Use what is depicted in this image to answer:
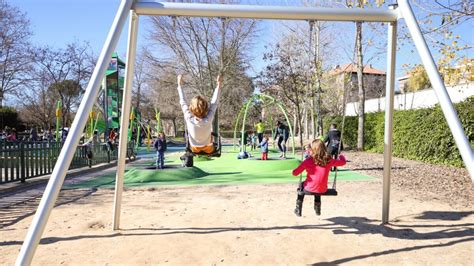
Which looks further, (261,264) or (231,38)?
(231,38)

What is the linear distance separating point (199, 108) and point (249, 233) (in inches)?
70.9

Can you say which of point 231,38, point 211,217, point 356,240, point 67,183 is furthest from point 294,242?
point 231,38

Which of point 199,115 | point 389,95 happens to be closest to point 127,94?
point 199,115

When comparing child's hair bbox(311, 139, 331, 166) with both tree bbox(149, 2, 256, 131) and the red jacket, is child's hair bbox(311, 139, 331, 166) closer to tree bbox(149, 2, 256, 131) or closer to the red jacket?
the red jacket

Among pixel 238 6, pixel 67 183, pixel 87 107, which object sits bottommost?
pixel 67 183

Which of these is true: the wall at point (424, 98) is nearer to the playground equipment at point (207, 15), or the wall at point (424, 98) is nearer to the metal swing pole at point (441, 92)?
the playground equipment at point (207, 15)

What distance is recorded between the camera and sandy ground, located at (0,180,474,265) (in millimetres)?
4270

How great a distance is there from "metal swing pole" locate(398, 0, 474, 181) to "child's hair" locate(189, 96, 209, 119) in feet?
8.06

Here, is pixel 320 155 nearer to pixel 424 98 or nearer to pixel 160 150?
pixel 160 150

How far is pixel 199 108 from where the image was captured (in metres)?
4.84

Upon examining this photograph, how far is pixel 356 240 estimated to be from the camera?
4.90 m

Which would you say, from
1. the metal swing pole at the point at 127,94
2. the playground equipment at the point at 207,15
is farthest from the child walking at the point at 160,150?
the playground equipment at the point at 207,15

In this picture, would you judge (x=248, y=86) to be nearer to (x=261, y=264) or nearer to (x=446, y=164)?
(x=446, y=164)

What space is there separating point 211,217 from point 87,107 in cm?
312
